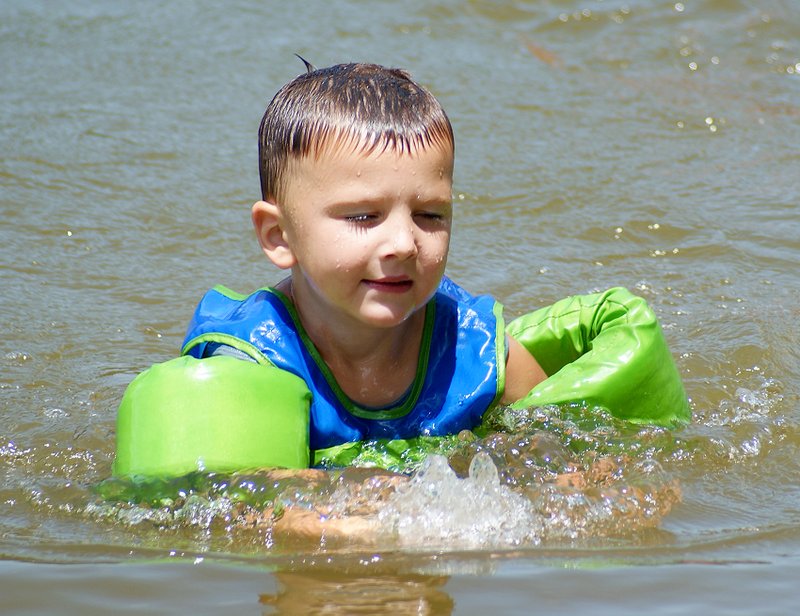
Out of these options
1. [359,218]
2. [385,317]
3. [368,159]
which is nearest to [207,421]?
[385,317]

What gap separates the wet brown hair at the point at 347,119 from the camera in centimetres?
306

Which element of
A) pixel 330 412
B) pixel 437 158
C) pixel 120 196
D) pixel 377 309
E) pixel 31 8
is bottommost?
pixel 330 412

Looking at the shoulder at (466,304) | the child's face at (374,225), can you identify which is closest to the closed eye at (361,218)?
the child's face at (374,225)

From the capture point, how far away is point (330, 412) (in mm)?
3264

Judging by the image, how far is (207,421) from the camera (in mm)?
2947

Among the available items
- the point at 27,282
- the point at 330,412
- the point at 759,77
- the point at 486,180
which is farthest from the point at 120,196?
the point at 759,77

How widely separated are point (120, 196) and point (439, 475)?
11.3 feet

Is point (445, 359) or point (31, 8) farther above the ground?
point (31, 8)

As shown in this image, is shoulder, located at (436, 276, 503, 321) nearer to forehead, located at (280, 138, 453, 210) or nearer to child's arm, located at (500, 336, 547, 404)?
child's arm, located at (500, 336, 547, 404)

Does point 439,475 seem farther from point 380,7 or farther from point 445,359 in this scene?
point 380,7

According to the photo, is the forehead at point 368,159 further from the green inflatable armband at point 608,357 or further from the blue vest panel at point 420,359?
the green inflatable armband at point 608,357

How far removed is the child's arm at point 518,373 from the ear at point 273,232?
707 millimetres

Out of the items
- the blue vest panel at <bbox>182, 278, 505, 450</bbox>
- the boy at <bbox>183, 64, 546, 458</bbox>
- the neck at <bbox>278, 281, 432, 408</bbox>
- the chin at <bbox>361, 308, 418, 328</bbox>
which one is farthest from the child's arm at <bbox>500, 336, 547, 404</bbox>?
the chin at <bbox>361, 308, 418, 328</bbox>

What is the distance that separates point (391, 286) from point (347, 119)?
0.43 metres
